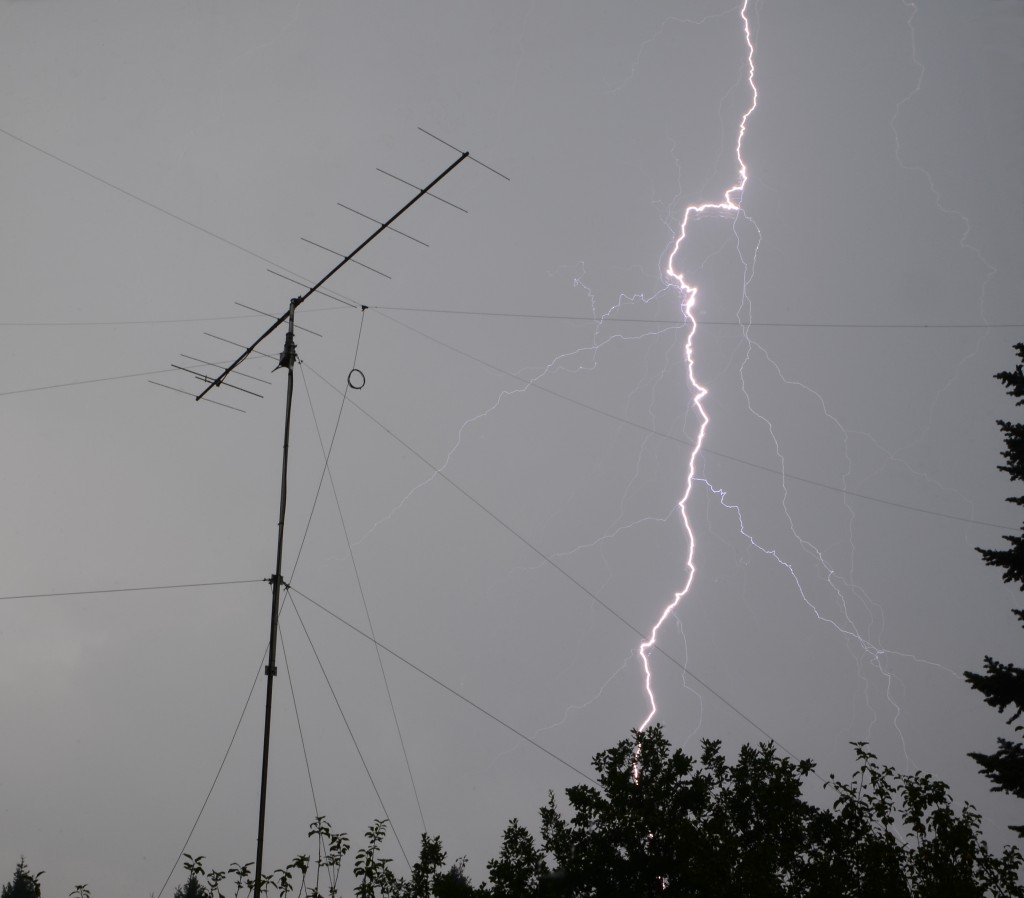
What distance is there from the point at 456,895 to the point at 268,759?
70.9 inches

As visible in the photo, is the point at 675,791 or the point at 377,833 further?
the point at 675,791

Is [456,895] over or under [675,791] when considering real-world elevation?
under

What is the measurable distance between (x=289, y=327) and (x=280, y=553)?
2.35m

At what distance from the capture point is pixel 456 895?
288 inches

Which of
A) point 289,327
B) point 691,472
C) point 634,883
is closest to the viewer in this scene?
point 634,883

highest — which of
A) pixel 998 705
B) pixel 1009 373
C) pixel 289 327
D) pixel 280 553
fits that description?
pixel 1009 373

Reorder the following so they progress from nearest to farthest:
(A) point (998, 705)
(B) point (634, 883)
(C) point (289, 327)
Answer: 1. (B) point (634, 883)
2. (C) point (289, 327)
3. (A) point (998, 705)

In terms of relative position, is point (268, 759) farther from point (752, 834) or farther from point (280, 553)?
point (752, 834)

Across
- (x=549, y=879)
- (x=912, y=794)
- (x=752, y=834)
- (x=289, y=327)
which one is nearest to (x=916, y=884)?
(x=912, y=794)

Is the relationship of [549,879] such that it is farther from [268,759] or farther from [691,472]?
[691,472]

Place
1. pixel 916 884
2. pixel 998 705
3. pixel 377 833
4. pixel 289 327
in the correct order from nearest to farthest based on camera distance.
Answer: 1. pixel 916 884
2. pixel 377 833
3. pixel 289 327
4. pixel 998 705

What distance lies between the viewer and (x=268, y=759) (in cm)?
741

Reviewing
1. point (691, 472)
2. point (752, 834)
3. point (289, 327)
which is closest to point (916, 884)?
point (752, 834)

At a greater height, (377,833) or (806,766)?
(806,766)
